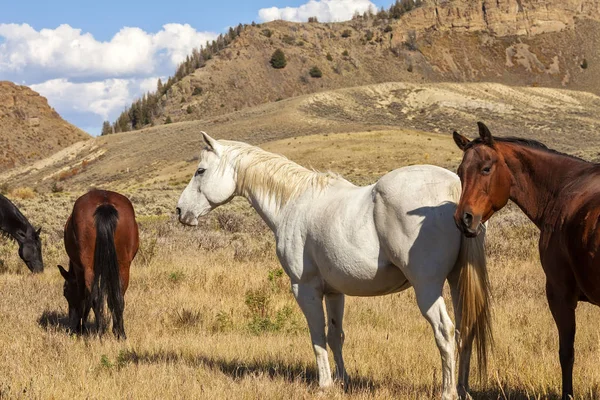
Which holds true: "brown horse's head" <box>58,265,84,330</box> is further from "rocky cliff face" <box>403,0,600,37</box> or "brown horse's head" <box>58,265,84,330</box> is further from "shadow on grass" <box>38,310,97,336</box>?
"rocky cliff face" <box>403,0,600,37</box>

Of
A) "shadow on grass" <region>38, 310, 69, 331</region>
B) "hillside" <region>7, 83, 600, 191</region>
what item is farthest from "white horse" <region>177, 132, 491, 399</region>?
"hillside" <region>7, 83, 600, 191</region>

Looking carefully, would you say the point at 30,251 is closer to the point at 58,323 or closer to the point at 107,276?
the point at 58,323

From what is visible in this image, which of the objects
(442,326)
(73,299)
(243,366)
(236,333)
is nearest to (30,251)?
(73,299)

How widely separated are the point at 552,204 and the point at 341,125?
66558 millimetres

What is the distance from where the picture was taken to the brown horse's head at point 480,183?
15.1 ft

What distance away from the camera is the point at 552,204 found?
15.8ft

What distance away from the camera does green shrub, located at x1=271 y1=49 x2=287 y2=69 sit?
408 ft

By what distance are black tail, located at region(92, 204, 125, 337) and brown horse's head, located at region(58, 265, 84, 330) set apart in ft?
1.95

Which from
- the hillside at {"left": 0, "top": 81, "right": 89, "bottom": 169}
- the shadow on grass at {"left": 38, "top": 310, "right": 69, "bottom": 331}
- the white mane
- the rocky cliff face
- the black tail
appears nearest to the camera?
the white mane

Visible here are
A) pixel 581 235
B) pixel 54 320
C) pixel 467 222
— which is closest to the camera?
pixel 581 235

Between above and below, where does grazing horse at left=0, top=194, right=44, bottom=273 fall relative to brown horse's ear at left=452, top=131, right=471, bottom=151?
below

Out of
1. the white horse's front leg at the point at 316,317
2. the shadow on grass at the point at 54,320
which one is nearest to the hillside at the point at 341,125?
the shadow on grass at the point at 54,320

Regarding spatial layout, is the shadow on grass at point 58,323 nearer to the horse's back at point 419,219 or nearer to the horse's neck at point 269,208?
the horse's neck at point 269,208

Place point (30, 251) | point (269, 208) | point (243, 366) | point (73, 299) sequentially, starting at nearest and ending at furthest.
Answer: point (269, 208), point (243, 366), point (73, 299), point (30, 251)
